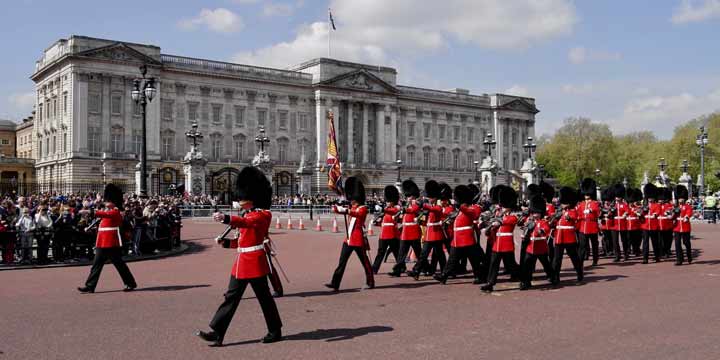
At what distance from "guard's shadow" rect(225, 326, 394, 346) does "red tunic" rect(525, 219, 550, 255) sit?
14.4ft

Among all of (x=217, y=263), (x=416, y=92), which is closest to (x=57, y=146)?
(x=416, y=92)

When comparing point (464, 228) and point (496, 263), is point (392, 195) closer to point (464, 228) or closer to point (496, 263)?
point (464, 228)

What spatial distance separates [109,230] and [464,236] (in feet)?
19.8

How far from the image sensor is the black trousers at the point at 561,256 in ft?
40.5

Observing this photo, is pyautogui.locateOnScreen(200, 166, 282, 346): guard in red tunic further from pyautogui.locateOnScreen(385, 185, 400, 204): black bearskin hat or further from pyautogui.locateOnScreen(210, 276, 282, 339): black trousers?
pyautogui.locateOnScreen(385, 185, 400, 204): black bearskin hat

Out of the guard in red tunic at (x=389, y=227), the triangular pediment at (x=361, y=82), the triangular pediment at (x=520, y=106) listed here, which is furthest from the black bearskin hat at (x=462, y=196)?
the triangular pediment at (x=520, y=106)

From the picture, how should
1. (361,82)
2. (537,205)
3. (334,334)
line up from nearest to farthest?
(334,334) < (537,205) < (361,82)

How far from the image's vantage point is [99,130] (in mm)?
58688

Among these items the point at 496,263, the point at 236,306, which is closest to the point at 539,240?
the point at 496,263

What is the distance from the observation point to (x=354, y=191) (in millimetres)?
12250

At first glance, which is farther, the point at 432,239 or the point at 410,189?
the point at 410,189

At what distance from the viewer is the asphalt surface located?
7.38 m

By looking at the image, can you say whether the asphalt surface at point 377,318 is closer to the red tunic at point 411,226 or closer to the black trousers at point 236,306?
the black trousers at point 236,306

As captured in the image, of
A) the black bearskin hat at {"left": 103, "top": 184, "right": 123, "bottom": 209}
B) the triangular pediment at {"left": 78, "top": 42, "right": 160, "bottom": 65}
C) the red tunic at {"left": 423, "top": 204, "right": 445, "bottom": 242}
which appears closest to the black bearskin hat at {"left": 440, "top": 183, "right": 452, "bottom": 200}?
the red tunic at {"left": 423, "top": 204, "right": 445, "bottom": 242}
